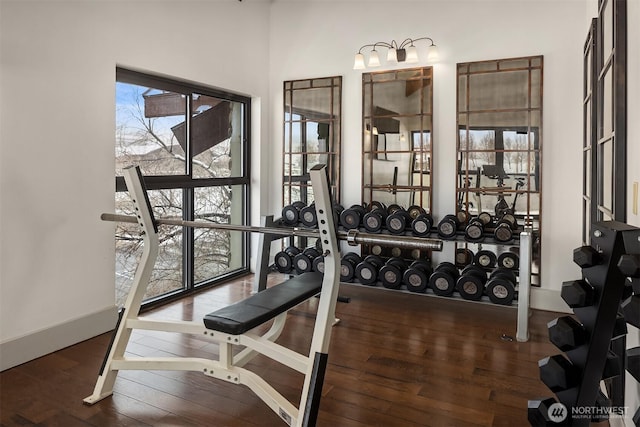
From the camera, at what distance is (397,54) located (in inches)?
171

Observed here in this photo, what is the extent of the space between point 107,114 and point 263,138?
199cm

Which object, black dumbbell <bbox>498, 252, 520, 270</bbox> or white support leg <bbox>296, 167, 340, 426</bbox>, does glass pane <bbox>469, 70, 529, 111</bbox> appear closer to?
black dumbbell <bbox>498, 252, 520, 270</bbox>

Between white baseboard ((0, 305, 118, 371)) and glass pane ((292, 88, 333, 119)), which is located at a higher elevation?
glass pane ((292, 88, 333, 119))

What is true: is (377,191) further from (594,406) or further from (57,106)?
(594,406)

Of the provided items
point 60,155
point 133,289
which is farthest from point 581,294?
point 60,155

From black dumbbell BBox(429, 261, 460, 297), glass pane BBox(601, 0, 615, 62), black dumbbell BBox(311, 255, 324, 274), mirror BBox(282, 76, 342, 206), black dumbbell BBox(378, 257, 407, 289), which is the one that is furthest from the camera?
mirror BBox(282, 76, 342, 206)

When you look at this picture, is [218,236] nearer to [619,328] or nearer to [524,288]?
[524,288]

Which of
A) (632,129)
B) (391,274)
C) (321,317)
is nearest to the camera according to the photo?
(632,129)

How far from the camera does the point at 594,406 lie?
126cm

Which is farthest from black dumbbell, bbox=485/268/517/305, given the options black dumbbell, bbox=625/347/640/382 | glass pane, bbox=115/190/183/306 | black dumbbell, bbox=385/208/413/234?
glass pane, bbox=115/190/183/306

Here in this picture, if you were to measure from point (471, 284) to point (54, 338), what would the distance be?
9.64 ft

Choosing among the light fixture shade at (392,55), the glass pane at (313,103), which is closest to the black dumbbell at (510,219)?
the light fixture shade at (392,55)

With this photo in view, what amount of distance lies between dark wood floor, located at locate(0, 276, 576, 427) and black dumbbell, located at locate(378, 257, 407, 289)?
14.0 inches

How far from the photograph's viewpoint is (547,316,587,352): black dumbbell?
124cm
